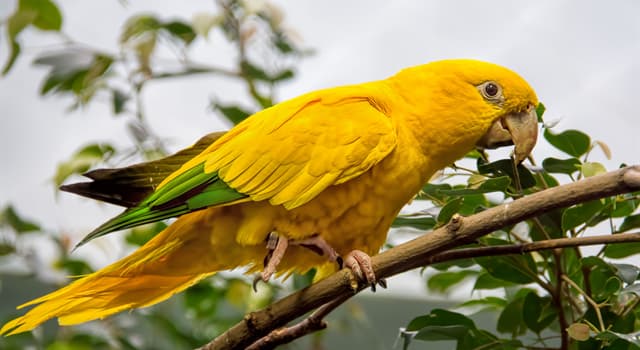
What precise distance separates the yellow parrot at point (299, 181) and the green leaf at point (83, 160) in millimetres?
512

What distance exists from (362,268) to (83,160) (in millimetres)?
899

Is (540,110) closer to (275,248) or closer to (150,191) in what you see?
(275,248)

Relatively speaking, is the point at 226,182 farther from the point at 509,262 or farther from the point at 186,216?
Result: the point at 509,262

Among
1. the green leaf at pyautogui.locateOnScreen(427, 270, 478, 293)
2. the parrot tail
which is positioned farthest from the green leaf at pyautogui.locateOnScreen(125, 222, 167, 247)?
the green leaf at pyautogui.locateOnScreen(427, 270, 478, 293)

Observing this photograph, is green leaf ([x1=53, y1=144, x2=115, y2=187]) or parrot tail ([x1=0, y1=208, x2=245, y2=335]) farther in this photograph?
green leaf ([x1=53, y1=144, x2=115, y2=187])

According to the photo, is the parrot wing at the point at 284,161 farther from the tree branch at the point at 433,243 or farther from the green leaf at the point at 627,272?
the green leaf at the point at 627,272

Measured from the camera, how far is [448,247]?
90 centimetres

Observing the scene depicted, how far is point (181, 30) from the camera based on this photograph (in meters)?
1.88

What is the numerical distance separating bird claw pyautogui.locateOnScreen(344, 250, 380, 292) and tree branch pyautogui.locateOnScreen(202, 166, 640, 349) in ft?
0.05

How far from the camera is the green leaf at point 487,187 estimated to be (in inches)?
39.0

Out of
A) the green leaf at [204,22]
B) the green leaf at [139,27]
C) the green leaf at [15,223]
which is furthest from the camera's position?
the green leaf at [15,223]

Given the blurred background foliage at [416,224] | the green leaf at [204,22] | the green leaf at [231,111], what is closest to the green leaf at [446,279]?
the blurred background foliage at [416,224]

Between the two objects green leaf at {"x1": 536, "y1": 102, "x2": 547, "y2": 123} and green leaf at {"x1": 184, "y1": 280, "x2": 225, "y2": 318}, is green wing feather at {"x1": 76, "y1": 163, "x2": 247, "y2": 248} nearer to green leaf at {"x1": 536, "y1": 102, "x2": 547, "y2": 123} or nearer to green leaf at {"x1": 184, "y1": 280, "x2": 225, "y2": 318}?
green leaf at {"x1": 536, "y1": 102, "x2": 547, "y2": 123}

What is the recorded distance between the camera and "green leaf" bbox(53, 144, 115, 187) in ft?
5.55
